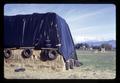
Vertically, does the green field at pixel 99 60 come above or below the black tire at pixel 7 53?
below

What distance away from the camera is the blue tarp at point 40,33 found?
2.17m

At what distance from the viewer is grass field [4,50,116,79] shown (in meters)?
2.16

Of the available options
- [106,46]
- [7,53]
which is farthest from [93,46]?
[7,53]

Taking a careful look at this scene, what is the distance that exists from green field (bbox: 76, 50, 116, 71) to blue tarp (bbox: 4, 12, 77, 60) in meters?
0.08

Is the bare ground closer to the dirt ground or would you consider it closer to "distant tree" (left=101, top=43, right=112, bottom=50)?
the dirt ground

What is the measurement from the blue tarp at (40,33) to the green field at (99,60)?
0.25ft

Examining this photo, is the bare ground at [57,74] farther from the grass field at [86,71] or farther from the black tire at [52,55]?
the black tire at [52,55]

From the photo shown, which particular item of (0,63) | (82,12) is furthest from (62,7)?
(0,63)

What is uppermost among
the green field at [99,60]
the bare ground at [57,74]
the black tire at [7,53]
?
the black tire at [7,53]

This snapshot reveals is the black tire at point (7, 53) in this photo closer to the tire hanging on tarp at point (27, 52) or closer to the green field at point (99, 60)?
the tire hanging on tarp at point (27, 52)

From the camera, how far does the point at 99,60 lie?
7.14ft

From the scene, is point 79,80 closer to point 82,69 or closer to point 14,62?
point 82,69

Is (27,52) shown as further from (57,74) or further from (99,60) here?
(99,60)

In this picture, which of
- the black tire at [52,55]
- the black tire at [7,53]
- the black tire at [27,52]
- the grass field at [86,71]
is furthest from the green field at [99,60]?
the black tire at [7,53]
